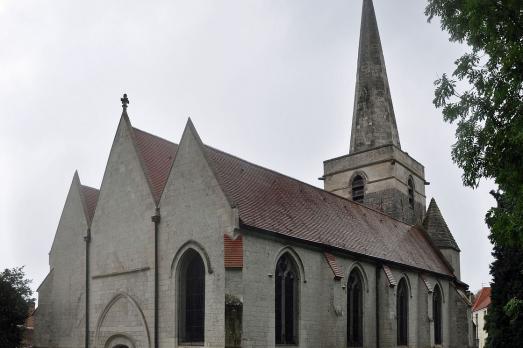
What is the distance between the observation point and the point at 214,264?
768 inches

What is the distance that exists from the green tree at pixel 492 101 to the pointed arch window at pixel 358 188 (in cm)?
2865

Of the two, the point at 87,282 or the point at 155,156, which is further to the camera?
the point at 155,156

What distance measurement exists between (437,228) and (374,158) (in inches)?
271

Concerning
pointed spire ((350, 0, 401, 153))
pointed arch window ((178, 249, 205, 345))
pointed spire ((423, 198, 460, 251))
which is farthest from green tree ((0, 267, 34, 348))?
pointed spire ((423, 198, 460, 251))

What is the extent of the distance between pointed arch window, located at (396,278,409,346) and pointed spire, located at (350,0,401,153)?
13.6 meters

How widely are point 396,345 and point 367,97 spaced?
2065 centimetres

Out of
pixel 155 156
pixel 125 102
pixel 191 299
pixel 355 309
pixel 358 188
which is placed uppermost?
pixel 125 102

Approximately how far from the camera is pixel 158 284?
21.2 m

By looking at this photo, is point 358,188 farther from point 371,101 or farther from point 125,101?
point 125,101

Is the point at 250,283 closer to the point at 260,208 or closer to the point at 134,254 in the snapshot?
the point at 260,208

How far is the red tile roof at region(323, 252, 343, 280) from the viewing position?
910 inches

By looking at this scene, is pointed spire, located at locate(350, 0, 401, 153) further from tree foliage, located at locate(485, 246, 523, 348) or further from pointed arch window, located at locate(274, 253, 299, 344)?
pointed arch window, located at locate(274, 253, 299, 344)

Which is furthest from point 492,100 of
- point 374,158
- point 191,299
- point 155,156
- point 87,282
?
point 374,158

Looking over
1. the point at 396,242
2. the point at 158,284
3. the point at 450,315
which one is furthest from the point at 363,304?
the point at 450,315
